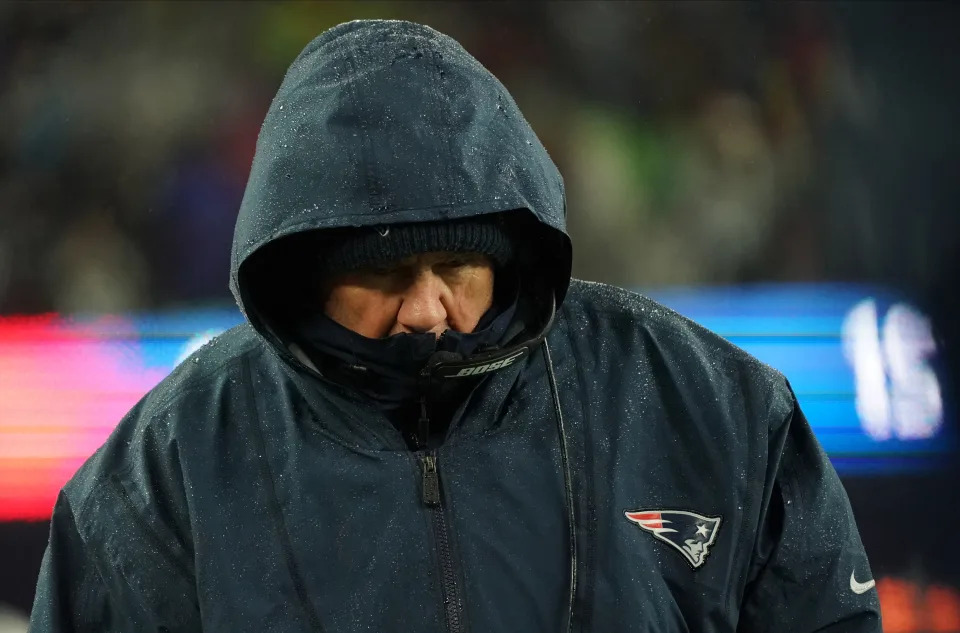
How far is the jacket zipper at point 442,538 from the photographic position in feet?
3.12

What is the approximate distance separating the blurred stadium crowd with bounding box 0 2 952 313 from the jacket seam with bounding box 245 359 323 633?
1.15 meters

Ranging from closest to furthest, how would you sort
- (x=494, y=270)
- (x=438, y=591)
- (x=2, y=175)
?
1. (x=438, y=591)
2. (x=494, y=270)
3. (x=2, y=175)

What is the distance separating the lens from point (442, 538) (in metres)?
0.97

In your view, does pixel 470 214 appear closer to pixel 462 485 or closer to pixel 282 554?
pixel 462 485

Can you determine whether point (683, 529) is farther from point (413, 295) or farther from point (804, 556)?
point (413, 295)

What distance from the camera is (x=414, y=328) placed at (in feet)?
3.30

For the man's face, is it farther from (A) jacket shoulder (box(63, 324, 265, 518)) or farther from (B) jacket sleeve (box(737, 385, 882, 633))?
(B) jacket sleeve (box(737, 385, 882, 633))

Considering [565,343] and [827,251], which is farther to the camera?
[827,251]

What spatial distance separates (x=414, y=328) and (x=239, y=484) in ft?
0.73

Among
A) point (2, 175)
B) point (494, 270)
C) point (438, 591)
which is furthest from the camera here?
point (2, 175)

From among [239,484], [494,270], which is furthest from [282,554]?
[494,270]

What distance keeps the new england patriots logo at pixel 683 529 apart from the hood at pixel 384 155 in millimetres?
233

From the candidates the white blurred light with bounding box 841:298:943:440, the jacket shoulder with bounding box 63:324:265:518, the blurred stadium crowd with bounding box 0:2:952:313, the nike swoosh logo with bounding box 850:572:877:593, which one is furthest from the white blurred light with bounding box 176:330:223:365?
the nike swoosh logo with bounding box 850:572:877:593

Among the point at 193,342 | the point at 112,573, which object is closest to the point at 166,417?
the point at 112,573
